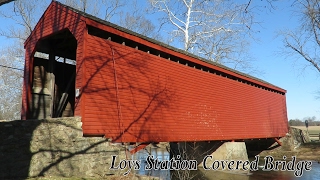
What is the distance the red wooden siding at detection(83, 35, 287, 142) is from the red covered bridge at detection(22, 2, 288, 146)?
0.09 ft

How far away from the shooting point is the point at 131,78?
342 inches

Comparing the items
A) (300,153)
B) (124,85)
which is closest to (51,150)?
(124,85)

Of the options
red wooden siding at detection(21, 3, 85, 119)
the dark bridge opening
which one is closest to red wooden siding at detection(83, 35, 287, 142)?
red wooden siding at detection(21, 3, 85, 119)

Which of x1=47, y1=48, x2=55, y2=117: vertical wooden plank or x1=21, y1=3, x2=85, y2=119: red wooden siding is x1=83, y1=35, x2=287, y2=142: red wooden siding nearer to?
x1=21, y1=3, x2=85, y2=119: red wooden siding

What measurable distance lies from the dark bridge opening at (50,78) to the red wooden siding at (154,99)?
2.79 meters

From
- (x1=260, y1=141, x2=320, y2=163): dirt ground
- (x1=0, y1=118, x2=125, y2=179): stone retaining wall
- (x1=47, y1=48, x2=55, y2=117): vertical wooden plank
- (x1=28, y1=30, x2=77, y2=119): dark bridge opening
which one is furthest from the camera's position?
(x1=260, y1=141, x2=320, y2=163): dirt ground

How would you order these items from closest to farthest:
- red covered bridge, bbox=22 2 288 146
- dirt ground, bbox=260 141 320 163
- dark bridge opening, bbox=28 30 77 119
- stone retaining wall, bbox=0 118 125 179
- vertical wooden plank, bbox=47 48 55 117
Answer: stone retaining wall, bbox=0 118 125 179
red covered bridge, bbox=22 2 288 146
dark bridge opening, bbox=28 30 77 119
vertical wooden plank, bbox=47 48 55 117
dirt ground, bbox=260 141 320 163

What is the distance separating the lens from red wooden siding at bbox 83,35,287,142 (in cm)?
768

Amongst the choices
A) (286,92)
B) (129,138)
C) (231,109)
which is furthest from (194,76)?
(286,92)

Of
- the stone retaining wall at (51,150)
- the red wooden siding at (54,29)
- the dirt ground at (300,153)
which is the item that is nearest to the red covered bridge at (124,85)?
the red wooden siding at (54,29)

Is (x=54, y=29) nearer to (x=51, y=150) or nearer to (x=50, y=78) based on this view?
(x=50, y=78)

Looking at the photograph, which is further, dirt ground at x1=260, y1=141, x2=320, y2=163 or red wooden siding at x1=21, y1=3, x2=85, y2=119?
dirt ground at x1=260, y1=141, x2=320, y2=163

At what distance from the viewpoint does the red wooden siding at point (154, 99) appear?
25.2 feet

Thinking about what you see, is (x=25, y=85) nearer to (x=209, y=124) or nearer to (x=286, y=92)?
(x=209, y=124)
